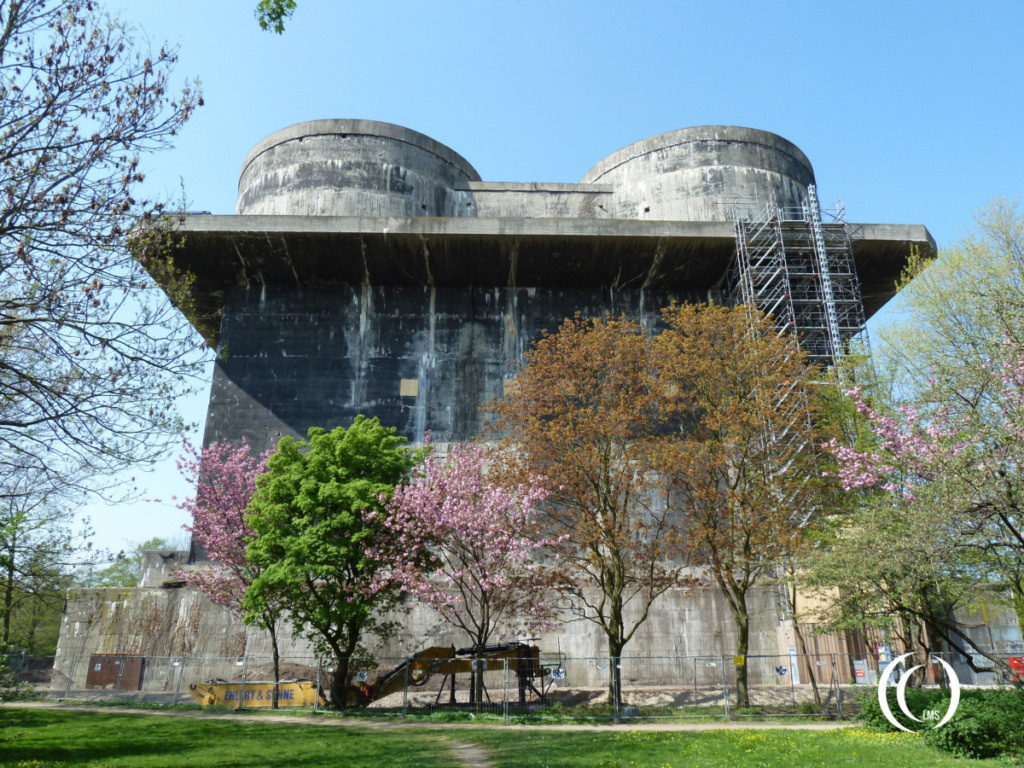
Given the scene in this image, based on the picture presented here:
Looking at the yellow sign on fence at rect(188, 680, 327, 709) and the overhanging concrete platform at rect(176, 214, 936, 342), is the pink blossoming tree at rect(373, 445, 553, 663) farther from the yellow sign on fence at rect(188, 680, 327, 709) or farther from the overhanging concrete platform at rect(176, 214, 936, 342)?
the overhanging concrete platform at rect(176, 214, 936, 342)

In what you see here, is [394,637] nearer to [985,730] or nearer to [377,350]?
[377,350]

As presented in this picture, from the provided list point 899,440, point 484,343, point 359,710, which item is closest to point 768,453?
point 899,440

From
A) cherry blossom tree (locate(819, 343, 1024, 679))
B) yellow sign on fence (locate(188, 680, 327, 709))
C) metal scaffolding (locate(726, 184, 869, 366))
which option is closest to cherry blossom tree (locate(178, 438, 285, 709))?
yellow sign on fence (locate(188, 680, 327, 709))

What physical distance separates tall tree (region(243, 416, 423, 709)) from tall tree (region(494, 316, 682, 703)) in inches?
194

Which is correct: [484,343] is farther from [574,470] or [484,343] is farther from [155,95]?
[155,95]

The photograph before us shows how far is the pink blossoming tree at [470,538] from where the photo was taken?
2106 cm

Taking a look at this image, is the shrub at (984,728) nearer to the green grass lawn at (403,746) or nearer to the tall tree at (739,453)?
the green grass lawn at (403,746)

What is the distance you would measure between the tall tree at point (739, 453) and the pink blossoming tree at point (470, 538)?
192 inches

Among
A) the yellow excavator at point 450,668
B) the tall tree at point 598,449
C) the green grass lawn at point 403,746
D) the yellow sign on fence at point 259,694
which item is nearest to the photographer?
the green grass lawn at point 403,746

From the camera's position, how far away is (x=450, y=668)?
2142 cm

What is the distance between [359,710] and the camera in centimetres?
2042

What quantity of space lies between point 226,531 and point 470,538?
1009 cm

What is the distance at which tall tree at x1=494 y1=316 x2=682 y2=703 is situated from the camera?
21891 mm

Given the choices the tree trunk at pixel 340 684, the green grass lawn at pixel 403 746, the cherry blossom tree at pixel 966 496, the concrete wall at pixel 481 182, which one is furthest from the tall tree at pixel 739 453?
the concrete wall at pixel 481 182
